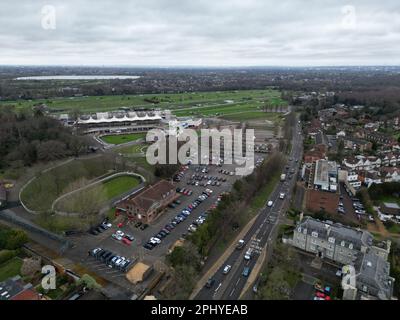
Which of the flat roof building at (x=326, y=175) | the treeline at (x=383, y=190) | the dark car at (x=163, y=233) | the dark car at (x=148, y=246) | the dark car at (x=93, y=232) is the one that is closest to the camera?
the dark car at (x=148, y=246)

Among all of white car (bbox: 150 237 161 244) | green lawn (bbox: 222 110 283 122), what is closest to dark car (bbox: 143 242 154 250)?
white car (bbox: 150 237 161 244)

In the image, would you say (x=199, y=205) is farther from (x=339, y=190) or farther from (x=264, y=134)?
(x=264, y=134)

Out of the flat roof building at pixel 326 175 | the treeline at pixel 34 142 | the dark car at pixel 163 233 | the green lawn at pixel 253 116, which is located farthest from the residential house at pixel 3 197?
the green lawn at pixel 253 116

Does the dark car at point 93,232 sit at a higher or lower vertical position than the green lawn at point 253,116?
lower

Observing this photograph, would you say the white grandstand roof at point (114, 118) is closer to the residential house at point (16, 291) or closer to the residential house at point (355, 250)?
the residential house at point (16, 291)

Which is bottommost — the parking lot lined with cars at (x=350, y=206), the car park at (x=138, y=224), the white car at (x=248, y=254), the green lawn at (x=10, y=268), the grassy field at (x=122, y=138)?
the green lawn at (x=10, y=268)

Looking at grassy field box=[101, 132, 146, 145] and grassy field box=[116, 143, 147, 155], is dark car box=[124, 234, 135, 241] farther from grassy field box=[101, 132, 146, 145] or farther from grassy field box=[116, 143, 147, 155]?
grassy field box=[101, 132, 146, 145]

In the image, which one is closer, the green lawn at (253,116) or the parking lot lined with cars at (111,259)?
the parking lot lined with cars at (111,259)

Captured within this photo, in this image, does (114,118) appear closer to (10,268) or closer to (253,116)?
(253,116)
